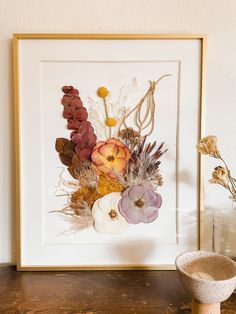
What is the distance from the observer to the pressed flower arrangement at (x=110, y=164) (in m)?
0.82

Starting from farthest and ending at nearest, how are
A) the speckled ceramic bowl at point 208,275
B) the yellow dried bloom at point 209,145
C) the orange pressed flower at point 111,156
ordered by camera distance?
the orange pressed flower at point 111,156
the yellow dried bloom at point 209,145
the speckled ceramic bowl at point 208,275

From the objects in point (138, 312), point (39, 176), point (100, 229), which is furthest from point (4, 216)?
point (138, 312)

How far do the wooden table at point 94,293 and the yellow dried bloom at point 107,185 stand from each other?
9.2 inches

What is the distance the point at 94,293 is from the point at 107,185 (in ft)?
0.91

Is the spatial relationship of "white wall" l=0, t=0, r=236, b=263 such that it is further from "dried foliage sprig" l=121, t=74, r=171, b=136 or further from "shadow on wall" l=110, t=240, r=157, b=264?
"shadow on wall" l=110, t=240, r=157, b=264

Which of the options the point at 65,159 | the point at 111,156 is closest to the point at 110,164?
the point at 111,156

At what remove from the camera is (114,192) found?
0.83 m

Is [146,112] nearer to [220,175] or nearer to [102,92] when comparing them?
[102,92]

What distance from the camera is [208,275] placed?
0.70 metres

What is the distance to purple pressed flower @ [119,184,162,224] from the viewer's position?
823 millimetres

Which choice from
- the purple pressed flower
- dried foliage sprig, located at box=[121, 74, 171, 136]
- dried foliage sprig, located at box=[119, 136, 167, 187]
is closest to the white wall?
dried foliage sprig, located at box=[121, 74, 171, 136]

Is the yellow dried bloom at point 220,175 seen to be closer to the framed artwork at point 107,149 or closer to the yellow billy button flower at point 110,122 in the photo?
the framed artwork at point 107,149

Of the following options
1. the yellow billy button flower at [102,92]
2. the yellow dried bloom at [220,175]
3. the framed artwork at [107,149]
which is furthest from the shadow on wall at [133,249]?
the yellow billy button flower at [102,92]

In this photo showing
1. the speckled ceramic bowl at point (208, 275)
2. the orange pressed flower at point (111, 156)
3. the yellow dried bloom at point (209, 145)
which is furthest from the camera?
the orange pressed flower at point (111, 156)
